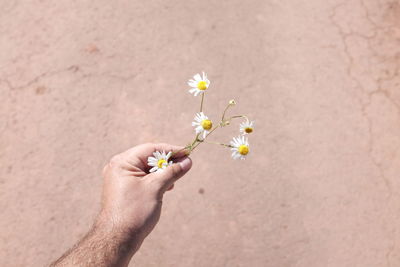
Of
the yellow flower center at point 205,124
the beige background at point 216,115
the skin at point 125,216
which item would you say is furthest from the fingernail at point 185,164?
the beige background at point 216,115

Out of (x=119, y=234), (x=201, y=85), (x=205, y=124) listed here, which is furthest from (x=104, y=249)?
(x=201, y=85)

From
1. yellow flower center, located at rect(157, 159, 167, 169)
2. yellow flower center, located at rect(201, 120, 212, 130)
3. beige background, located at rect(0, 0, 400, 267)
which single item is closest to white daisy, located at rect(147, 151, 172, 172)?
yellow flower center, located at rect(157, 159, 167, 169)

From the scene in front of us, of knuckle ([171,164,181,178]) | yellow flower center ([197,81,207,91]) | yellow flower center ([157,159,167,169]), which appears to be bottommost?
knuckle ([171,164,181,178])

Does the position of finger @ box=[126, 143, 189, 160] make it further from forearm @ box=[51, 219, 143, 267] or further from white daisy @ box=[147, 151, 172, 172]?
forearm @ box=[51, 219, 143, 267]

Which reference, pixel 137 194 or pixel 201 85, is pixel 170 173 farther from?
pixel 201 85

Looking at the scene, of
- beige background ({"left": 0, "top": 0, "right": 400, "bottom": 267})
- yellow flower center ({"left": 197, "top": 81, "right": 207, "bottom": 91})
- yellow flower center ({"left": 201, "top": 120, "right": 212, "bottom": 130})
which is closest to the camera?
yellow flower center ({"left": 201, "top": 120, "right": 212, "bottom": 130})

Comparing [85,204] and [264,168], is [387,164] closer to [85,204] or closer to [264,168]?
[264,168]
